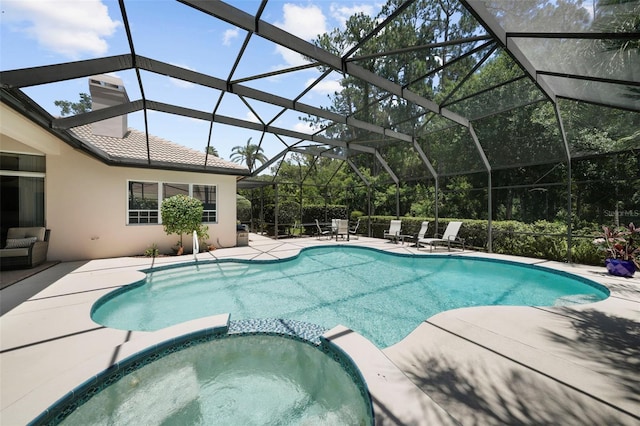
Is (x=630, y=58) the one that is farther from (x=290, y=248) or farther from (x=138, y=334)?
(x=290, y=248)

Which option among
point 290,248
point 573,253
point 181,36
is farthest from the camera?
point 290,248

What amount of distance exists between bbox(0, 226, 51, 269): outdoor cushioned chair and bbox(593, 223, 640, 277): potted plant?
46.1 feet

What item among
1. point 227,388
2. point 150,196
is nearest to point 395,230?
point 150,196

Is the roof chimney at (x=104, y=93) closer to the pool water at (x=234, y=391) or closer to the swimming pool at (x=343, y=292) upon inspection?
the swimming pool at (x=343, y=292)

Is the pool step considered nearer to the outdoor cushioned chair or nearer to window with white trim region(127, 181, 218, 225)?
the outdoor cushioned chair

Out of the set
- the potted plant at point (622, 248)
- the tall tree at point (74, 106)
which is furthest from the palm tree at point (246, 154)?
the potted plant at point (622, 248)

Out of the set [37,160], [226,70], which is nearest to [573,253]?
[226,70]

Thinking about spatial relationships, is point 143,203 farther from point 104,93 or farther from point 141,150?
point 104,93

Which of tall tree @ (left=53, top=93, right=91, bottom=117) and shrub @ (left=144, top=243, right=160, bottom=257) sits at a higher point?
tall tree @ (left=53, top=93, right=91, bottom=117)

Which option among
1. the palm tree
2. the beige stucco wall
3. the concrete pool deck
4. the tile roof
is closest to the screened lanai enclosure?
the tile roof

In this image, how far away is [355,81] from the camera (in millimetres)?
7988

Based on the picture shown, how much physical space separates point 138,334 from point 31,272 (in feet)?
17.3

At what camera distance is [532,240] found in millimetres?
8695

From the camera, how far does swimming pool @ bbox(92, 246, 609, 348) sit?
4.59m
